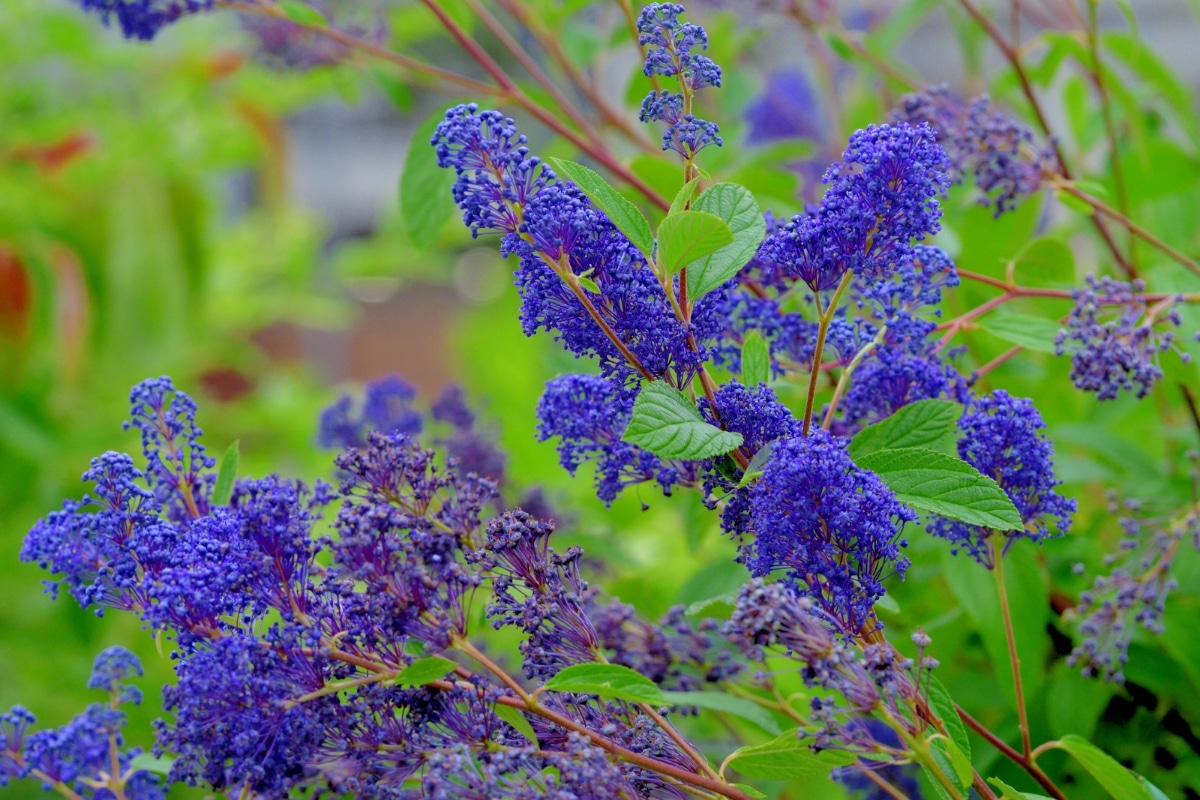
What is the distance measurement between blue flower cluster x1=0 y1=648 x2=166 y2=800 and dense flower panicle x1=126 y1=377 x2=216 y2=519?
0.22 ft

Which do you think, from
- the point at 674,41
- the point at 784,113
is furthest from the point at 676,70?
the point at 784,113

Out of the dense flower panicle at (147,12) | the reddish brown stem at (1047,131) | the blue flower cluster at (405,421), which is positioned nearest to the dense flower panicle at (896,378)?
the reddish brown stem at (1047,131)

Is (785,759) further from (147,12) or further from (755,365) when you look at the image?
(147,12)

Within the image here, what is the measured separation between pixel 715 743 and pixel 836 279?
437mm

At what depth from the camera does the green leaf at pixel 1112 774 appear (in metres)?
0.40

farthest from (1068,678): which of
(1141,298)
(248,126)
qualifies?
(248,126)

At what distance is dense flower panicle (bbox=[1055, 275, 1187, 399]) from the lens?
0.47 m

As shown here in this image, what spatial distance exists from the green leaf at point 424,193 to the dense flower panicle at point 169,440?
21cm

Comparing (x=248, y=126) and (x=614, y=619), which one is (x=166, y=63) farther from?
(x=614, y=619)

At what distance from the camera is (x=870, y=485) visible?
362 mm

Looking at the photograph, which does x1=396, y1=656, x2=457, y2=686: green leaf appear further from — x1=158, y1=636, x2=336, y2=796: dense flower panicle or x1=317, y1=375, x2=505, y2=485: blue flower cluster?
x1=317, y1=375, x2=505, y2=485: blue flower cluster

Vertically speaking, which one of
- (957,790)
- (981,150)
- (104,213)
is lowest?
(957,790)

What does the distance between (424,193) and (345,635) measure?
0.33 m

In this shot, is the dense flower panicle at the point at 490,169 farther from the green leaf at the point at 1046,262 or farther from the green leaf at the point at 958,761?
the green leaf at the point at 1046,262
